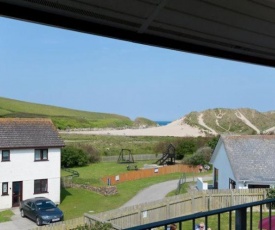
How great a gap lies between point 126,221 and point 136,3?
763 centimetres

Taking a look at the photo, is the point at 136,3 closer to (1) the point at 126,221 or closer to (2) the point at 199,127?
(1) the point at 126,221

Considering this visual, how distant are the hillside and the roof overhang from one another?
24100 millimetres

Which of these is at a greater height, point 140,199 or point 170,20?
point 170,20

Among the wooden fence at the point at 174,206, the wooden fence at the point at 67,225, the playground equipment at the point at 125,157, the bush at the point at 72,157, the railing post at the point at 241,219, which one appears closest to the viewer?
the railing post at the point at 241,219

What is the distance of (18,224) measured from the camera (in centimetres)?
1007

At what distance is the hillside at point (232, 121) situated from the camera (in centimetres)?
2627

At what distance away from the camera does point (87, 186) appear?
15133 millimetres

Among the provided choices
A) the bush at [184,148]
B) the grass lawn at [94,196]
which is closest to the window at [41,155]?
the grass lawn at [94,196]

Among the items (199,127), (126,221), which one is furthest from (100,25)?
(199,127)

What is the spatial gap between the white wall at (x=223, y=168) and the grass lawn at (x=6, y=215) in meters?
7.37

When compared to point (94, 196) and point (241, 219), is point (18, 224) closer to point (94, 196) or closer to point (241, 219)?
point (94, 196)

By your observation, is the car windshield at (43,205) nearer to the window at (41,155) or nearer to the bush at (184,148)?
the window at (41,155)

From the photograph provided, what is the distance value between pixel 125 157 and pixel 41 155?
44.9 feet

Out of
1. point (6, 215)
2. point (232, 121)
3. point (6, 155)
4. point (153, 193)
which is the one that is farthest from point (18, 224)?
point (232, 121)
